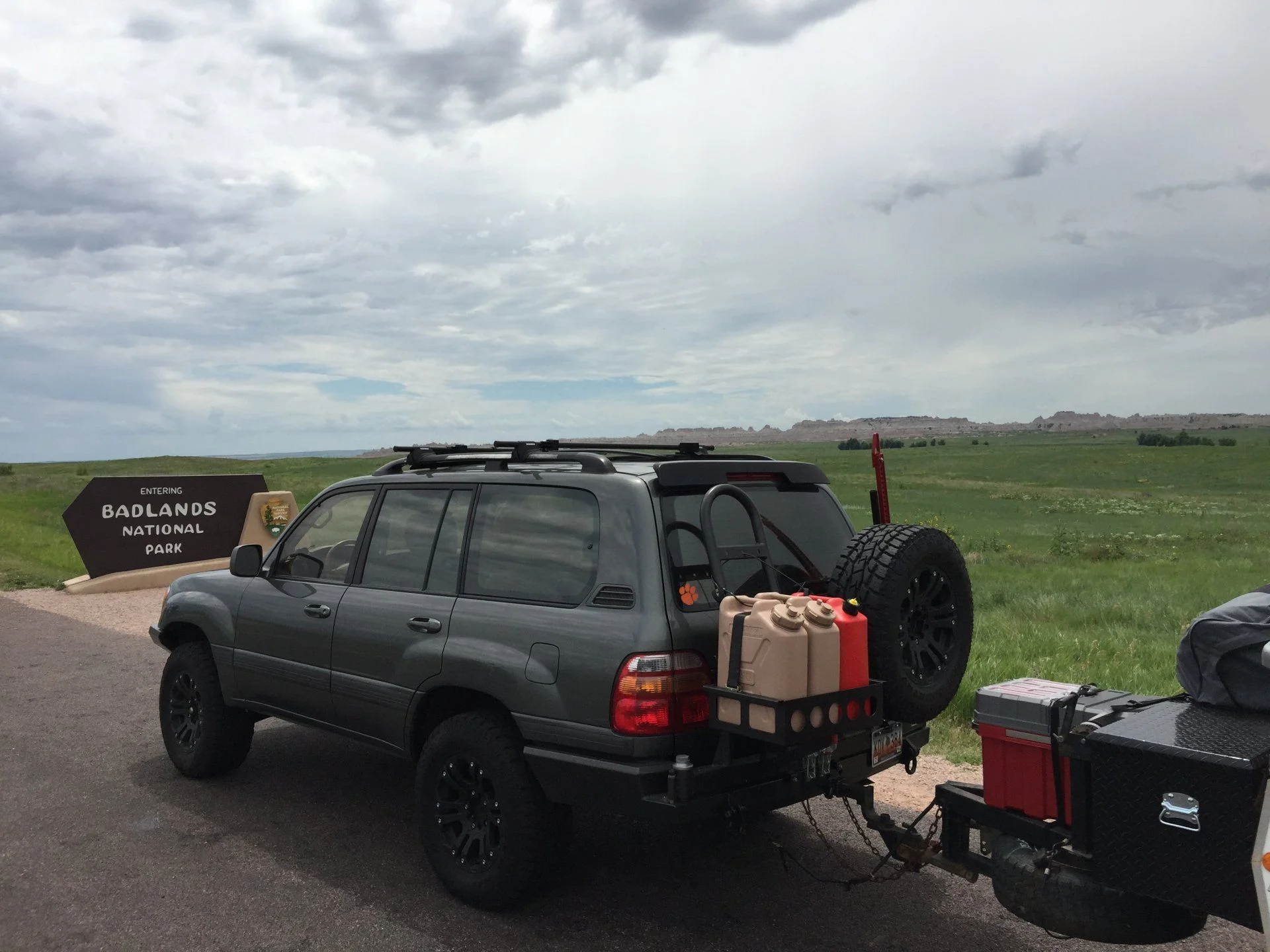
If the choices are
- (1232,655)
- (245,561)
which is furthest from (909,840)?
(245,561)

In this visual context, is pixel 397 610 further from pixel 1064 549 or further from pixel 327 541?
pixel 1064 549

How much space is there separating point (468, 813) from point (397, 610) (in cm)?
103

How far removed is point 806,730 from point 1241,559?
79.7 ft

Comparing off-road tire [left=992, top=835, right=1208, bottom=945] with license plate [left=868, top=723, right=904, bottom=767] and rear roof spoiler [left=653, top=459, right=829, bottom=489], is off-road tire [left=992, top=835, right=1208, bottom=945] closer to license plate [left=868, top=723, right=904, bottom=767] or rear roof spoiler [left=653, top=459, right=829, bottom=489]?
license plate [left=868, top=723, right=904, bottom=767]

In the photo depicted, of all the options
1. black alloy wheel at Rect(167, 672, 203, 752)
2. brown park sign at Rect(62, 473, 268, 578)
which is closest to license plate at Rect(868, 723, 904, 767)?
black alloy wheel at Rect(167, 672, 203, 752)

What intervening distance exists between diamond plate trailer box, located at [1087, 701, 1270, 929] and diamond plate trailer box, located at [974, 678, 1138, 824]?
0.99 ft

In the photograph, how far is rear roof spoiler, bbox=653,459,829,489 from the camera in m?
4.13

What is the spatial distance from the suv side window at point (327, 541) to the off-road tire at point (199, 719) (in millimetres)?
916

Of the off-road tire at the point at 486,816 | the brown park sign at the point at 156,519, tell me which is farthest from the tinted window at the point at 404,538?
the brown park sign at the point at 156,519

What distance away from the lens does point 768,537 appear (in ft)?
14.6

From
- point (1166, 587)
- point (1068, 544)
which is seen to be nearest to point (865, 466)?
point (1068, 544)

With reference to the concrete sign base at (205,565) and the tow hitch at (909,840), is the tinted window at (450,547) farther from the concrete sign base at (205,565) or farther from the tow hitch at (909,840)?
the concrete sign base at (205,565)

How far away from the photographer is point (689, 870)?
15.7 feet

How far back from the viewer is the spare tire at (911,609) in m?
3.96
